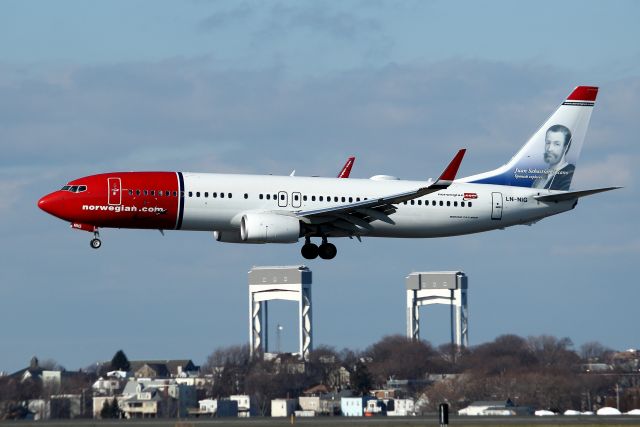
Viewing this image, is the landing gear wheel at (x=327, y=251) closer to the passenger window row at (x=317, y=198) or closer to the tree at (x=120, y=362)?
the passenger window row at (x=317, y=198)

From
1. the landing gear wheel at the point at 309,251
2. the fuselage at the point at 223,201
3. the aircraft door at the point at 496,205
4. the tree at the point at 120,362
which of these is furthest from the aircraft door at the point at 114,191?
the tree at the point at 120,362

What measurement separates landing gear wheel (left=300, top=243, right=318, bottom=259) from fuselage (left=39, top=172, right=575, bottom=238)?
1.48 meters

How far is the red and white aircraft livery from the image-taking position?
67625mm

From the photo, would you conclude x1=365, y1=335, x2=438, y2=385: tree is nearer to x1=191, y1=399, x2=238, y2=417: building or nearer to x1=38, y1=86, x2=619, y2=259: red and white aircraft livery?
x1=191, y1=399, x2=238, y2=417: building

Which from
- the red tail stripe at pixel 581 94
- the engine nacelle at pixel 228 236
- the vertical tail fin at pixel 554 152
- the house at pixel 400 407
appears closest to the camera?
the engine nacelle at pixel 228 236

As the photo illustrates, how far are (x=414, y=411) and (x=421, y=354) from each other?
18607 mm

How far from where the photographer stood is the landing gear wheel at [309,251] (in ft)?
239

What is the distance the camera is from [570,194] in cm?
7338

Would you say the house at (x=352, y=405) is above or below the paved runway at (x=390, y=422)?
below

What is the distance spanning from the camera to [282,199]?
6956 cm

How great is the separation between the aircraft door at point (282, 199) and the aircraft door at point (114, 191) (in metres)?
7.62

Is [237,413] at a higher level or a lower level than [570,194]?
lower

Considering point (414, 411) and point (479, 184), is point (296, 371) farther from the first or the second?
point (479, 184)

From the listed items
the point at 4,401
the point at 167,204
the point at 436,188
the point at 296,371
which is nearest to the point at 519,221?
the point at 436,188
